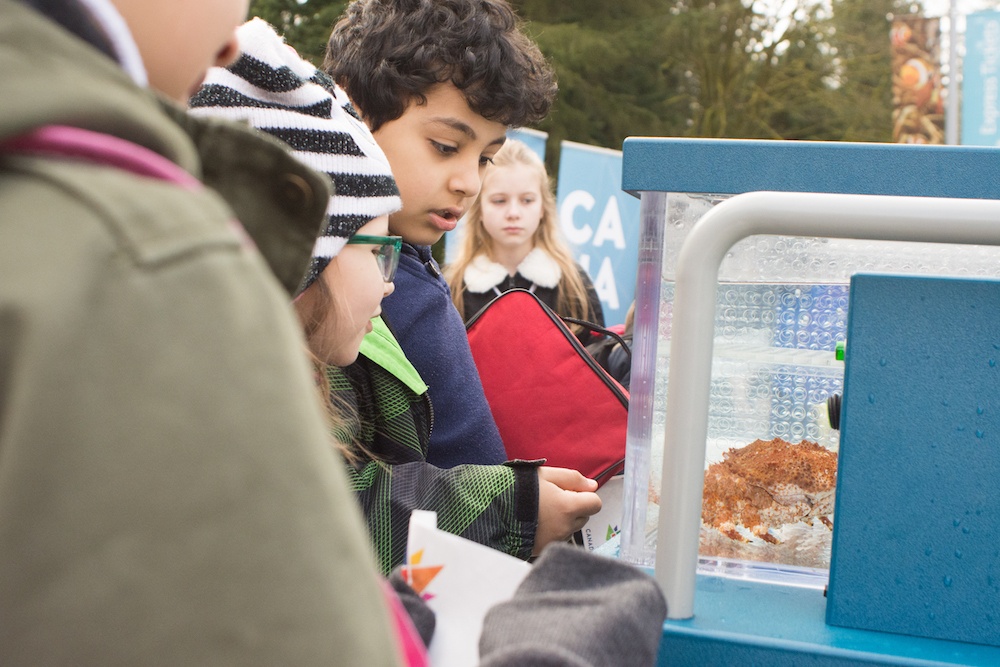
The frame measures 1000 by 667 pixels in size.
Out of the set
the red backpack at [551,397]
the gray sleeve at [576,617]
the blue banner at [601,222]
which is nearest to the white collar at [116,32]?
the gray sleeve at [576,617]

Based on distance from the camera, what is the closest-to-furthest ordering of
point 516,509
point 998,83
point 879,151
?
point 879,151
point 516,509
point 998,83

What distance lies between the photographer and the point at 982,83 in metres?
9.65

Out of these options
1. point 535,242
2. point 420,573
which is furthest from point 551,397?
point 535,242

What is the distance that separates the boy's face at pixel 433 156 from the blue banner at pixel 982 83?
8.89 metres

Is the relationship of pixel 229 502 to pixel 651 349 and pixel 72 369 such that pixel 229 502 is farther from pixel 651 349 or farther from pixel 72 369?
pixel 651 349

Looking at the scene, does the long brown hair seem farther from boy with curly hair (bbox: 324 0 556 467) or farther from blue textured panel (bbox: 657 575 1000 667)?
blue textured panel (bbox: 657 575 1000 667)

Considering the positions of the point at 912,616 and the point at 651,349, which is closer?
the point at 912,616

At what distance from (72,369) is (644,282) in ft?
3.21

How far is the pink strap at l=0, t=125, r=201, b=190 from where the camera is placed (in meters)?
0.43

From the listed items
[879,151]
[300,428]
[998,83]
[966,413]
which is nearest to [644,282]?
[879,151]

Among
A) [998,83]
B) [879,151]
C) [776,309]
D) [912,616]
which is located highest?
[998,83]

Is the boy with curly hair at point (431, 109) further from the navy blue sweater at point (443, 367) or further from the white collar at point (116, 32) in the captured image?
the white collar at point (116, 32)

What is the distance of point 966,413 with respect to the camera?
3.29 ft

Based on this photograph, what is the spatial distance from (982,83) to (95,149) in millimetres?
10675
